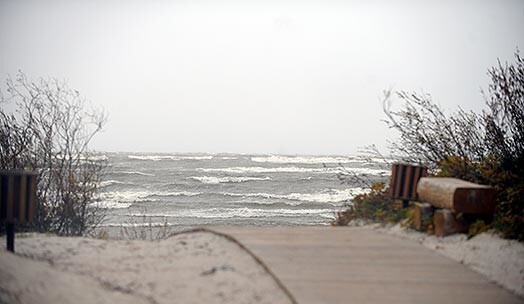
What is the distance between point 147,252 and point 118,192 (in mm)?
23346

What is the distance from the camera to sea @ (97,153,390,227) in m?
20.1

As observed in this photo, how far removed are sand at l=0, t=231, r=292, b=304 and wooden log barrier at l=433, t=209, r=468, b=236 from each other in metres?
2.38

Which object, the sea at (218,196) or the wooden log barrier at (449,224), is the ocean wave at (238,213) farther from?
the wooden log barrier at (449,224)

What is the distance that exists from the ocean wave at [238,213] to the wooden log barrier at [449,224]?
1497cm

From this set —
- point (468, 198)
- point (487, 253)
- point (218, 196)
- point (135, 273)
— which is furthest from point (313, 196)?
point (135, 273)

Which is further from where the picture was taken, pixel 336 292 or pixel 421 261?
pixel 421 261

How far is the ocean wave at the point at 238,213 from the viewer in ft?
69.2

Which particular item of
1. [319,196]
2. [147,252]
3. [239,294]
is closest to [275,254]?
[239,294]

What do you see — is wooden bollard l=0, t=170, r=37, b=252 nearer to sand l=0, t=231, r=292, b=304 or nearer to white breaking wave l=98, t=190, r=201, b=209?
sand l=0, t=231, r=292, b=304

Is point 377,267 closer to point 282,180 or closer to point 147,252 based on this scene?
point 147,252

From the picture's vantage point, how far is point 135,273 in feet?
16.0

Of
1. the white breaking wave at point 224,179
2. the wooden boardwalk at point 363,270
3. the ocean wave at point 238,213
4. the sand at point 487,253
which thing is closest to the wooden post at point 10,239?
the wooden boardwalk at point 363,270

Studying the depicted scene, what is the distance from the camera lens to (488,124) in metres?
8.79

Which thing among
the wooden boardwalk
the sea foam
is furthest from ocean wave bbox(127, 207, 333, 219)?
the wooden boardwalk
